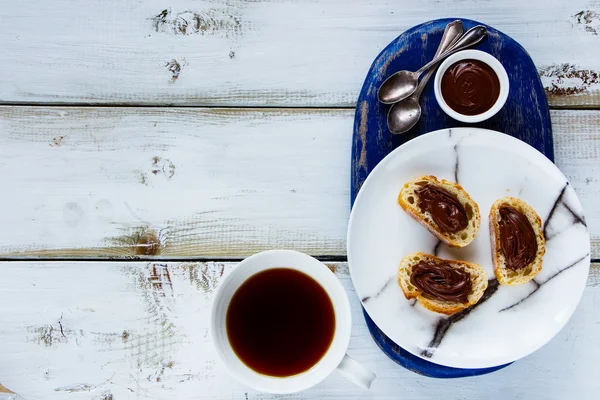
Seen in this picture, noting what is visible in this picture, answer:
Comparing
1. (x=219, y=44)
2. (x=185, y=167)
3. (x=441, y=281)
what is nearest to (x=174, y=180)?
(x=185, y=167)

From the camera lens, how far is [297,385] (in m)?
1.02

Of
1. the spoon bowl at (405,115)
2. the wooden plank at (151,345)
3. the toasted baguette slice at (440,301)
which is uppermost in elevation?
the spoon bowl at (405,115)

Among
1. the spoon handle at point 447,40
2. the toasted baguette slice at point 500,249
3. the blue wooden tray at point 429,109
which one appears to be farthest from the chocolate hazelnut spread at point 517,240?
the spoon handle at point 447,40

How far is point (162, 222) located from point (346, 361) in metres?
0.49

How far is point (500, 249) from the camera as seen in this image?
1.06 metres

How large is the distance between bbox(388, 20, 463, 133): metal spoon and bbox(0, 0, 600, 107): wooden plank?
0.11m

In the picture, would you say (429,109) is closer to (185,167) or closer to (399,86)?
(399,86)

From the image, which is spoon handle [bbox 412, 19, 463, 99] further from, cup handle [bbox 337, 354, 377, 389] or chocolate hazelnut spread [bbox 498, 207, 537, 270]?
cup handle [bbox 337, 354, 377, 389]

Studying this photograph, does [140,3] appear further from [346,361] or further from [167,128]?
[346,361]

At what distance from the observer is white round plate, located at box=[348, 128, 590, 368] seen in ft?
3.51

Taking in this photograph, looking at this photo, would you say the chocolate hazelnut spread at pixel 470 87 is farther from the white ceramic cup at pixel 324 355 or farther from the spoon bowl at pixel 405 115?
the white ceramic cup at pixel 324 355

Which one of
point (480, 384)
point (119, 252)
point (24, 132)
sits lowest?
point (480, 384)

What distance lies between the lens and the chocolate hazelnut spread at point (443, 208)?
41.2 inches

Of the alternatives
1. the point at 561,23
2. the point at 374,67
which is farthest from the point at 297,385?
the point at 561,23
